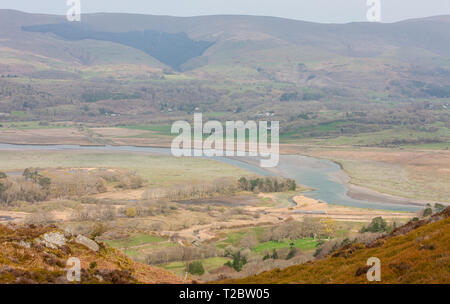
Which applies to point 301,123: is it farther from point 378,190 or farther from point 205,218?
point 205,218

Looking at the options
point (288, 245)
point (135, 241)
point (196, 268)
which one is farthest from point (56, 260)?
point (288, 245)

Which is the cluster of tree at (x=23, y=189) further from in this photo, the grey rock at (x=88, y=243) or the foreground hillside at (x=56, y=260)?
the grey rock at (x=88, y=243)

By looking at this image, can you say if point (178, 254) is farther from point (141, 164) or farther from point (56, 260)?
point (141, 164)

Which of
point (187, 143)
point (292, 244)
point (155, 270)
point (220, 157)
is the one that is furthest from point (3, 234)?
point (187, 143)

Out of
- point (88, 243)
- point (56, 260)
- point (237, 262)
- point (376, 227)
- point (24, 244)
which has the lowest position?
point (376, 227)

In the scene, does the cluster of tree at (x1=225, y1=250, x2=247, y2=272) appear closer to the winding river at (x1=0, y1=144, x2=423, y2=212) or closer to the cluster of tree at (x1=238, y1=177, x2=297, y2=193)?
the winding river at (x1=0, y1=144, x2=423, y2=212)
